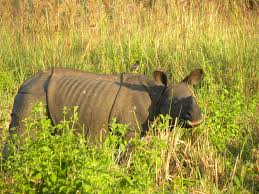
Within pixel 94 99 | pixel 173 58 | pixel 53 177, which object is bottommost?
pixel 53 177

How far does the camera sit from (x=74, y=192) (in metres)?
4.10

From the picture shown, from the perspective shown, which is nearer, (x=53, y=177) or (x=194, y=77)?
(x=53, y=177)

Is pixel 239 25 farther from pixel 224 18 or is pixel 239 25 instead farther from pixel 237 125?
pixel 237 125

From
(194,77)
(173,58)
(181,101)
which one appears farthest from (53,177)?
(173,58)

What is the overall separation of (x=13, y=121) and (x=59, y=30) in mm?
3351

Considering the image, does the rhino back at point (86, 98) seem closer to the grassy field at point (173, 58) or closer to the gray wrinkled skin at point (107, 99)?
the gray wrinkled skin at point (107, 99)

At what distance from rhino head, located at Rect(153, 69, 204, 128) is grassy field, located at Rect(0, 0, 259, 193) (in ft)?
0.49

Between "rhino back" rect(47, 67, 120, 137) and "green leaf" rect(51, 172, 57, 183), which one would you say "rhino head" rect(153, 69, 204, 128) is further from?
"green leaf" rect(51, 172, 57, 183)

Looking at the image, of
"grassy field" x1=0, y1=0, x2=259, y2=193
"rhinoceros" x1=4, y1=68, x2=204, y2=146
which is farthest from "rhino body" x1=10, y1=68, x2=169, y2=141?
"grassy field" x1=0, y1=0, x2=259, y2=193

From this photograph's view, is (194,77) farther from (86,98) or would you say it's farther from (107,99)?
(86,98)

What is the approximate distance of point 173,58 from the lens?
9109mm

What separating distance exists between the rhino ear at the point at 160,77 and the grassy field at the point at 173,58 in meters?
0.51

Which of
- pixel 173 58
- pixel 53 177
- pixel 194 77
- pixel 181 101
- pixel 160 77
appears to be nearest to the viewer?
pixel 53 177

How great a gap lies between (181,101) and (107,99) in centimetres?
74
